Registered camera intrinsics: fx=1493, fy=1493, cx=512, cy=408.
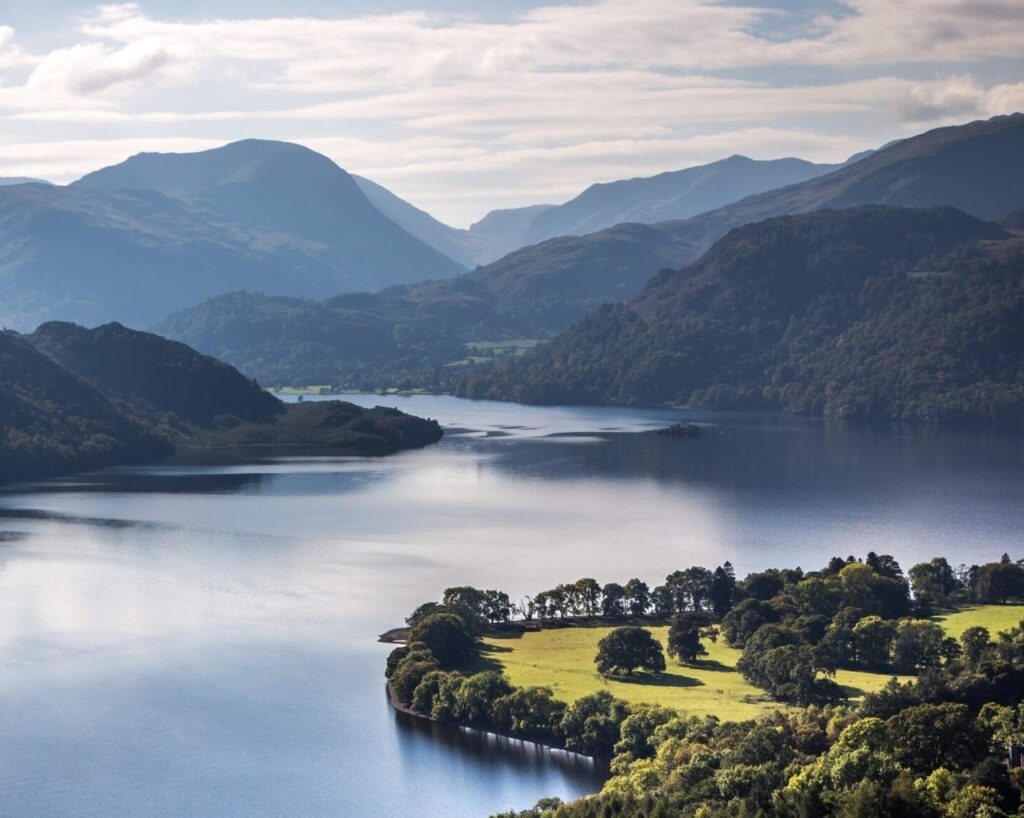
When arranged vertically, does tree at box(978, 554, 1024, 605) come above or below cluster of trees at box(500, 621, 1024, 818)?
above

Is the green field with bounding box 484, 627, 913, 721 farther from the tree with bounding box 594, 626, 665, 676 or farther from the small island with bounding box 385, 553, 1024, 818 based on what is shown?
the tree with bounding box 594, 626, 665, 676

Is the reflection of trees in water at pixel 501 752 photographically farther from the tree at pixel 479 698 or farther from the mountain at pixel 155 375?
the mountain at pixel 155 375

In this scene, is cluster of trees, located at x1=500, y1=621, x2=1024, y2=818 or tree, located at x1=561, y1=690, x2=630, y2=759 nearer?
cluster of trees, located at x1=500, y1=621, x2=1024, y2=818

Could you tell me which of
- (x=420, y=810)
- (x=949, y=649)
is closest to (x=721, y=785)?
(x=420, y=810)

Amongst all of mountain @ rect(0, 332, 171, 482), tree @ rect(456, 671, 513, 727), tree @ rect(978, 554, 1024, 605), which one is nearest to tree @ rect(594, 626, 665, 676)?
tree @ rect(456, 671, 513, 727)

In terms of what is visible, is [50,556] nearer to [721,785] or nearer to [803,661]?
[803,661]

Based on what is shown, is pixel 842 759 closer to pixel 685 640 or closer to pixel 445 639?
pixel 685 640

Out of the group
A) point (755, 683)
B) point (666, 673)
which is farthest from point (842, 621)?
point (666, 673)
